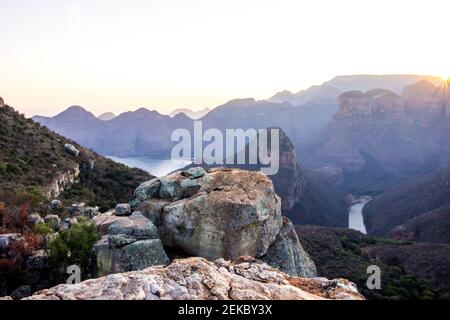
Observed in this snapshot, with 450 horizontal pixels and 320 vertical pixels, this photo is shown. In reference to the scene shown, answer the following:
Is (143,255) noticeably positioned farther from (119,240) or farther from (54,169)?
(54,169)

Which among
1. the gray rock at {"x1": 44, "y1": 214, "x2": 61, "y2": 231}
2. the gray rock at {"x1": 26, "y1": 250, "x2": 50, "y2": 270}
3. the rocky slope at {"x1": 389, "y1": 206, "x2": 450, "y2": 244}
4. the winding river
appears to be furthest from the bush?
the winding river

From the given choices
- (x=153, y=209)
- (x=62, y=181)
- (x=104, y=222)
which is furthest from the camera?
(x=62, y=181)

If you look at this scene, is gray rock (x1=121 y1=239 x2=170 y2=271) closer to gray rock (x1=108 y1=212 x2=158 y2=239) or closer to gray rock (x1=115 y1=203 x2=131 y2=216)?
gray rock (x1=108 y1=212 x2=158 y2=239)

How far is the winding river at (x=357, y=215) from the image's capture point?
4751 inches

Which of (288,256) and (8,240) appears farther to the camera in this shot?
(288,256)

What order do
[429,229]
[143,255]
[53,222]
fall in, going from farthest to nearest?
1. [429,229]
2. [53,222]
3. [143,255]

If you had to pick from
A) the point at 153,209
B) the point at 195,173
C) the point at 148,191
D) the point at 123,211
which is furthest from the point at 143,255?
the point at 195,173

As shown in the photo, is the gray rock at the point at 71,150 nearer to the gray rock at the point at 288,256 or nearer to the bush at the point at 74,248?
the bush at the point at 74,248

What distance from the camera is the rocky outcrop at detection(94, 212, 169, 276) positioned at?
40.8 feet

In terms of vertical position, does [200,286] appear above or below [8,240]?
above

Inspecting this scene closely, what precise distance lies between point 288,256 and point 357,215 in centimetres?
13057

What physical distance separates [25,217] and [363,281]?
29065 millimetres

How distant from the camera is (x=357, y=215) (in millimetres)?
138000

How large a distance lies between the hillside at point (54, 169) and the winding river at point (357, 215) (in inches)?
3544
